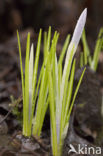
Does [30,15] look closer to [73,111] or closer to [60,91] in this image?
[73,111]

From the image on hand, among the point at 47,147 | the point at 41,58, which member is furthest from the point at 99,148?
the point at 41,58

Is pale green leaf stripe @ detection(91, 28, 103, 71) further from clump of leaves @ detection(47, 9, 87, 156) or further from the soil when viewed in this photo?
clump of leaves @ detection(47, 9, 87, 156)

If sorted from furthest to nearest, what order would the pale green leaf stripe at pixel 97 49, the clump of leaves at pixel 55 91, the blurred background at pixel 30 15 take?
1. the blurred background at pixel 30 15
2. the pale green leaf stripe at pixel 97 49
3. the clump of leaves at pixel 55 91

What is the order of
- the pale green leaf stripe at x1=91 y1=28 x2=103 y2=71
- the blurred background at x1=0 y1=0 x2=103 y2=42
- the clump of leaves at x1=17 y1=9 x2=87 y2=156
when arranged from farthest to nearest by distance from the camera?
the blurred background at x1=0 y1=0 x2=103 y2=42, the pale green leaf stripe at x1=91 y1=28 x2=103 y2=71, the clump of leaves at x1=17 y1=9 x2=87 y2=156

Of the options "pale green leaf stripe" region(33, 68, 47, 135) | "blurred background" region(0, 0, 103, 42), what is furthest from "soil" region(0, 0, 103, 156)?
"blurred background" region(0, 0, 103, 42)

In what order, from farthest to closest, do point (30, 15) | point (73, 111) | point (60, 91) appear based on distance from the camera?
1. point (30, 15)
2. point (73, 111)
3. point (60, 91)

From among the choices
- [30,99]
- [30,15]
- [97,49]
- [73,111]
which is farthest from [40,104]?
[30,15]

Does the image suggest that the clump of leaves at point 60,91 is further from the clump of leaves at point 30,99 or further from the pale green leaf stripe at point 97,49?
the pale green leaf stripe at point 97,49

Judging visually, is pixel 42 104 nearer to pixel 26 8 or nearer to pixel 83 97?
pixel 83 97

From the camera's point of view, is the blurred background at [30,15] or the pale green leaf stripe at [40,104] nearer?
the pale green leaf stripe at [40,104]

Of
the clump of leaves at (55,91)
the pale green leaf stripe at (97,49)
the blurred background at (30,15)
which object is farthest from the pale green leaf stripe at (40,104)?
the blurred background at (30,15)

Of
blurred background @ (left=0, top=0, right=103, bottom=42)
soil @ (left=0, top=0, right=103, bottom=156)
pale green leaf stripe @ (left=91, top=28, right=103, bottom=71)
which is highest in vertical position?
blurred background @ (left=0, top=0, right=103, bottom=42)
